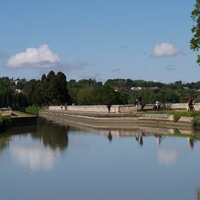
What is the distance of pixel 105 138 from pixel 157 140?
4.09 meters

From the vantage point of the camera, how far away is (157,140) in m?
29.3

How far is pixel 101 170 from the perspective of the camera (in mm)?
19281

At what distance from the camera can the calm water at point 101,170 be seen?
15.4 meters

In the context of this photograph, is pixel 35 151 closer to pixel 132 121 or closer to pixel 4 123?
pixel 4 123

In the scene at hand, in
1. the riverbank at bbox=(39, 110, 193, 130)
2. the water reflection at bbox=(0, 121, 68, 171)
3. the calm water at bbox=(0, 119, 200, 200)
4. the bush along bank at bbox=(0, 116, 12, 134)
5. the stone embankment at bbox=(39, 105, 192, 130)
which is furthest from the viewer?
the stone embankment at bbox=(39, 105, 192, 130)

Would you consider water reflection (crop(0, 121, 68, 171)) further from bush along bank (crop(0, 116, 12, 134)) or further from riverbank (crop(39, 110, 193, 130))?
riverbank (crop(39, 110, 193, 130))

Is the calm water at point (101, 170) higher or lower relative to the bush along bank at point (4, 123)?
lower

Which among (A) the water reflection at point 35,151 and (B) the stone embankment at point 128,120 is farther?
(B) the stone embankment at point 128,120

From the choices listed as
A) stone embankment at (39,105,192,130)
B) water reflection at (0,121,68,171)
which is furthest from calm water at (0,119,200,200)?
stone embankment at (39,105,192,130)

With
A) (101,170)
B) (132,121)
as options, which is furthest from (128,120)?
(101,170)

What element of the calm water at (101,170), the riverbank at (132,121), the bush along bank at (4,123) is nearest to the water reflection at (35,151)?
the calm water at (101,170)

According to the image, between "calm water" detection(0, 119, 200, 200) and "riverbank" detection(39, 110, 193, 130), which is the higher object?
"riverbank" detection(39, 110, 193, 130)

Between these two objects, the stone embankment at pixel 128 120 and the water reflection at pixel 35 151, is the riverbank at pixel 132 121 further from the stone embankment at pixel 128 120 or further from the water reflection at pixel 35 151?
the water reflection at pixel 35 151

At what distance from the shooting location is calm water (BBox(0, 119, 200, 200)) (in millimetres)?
15367
